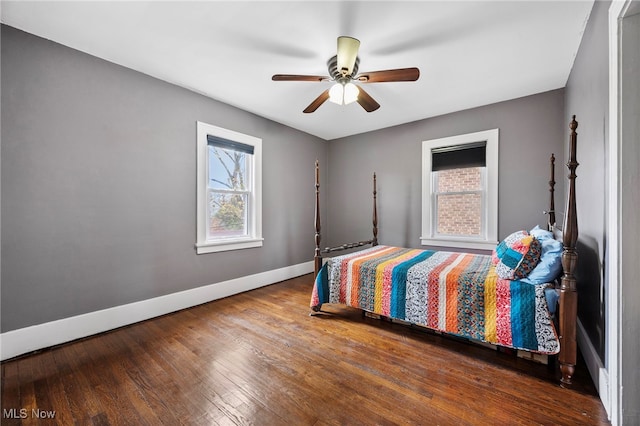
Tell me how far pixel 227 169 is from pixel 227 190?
30 centimetres

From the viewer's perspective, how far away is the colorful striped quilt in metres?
1.76

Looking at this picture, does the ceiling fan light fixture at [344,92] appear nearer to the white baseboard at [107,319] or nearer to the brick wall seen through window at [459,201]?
the brick wall seen through window at [459,201]

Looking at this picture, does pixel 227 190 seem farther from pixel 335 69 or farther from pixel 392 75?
pixel 392 75

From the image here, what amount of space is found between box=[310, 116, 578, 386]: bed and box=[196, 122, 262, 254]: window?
1514 millimetres

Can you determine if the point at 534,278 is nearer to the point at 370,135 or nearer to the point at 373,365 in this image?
the point at 373,365

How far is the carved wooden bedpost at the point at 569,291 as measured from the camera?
1.63 meters

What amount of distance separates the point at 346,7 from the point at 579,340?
3180mm

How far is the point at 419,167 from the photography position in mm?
3990

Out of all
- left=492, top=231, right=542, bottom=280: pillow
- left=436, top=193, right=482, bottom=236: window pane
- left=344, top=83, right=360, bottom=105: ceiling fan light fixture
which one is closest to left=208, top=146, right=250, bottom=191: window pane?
left=344, top=83, right=360, bottom=105: ceiling fan light fixture

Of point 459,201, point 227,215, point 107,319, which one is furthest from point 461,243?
point 107,319

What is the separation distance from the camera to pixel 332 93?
2.35m

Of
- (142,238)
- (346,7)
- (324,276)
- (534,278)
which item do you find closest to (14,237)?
(142,238)

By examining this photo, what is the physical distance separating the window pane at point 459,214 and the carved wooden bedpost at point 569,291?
6.44ft

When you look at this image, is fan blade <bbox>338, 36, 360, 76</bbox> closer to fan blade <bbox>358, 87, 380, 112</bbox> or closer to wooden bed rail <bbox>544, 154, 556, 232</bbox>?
fan blade <bbox>358, 87, 380, 112</bbox>
